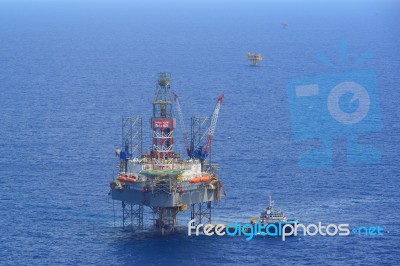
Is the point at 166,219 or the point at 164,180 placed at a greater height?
the point at 164,180

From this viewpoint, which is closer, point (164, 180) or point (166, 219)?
point (164, 180)

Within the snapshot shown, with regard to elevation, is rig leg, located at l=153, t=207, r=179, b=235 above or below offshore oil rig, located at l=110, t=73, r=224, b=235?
below

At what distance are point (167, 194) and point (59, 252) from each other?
16.6 m

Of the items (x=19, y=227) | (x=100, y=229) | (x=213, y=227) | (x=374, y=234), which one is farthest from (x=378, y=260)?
(x=19, y=227)

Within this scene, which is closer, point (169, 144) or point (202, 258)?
point (202, 258)

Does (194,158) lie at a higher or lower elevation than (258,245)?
higher

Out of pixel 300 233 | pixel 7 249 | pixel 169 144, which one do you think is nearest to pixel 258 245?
pixel 300 233

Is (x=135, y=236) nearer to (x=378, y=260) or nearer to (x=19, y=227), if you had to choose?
(x=19, y=227)

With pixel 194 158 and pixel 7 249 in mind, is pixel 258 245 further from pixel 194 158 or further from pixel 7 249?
pixel 7 249

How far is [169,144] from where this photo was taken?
18638cm

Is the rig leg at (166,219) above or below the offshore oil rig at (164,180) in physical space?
below

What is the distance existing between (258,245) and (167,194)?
14014 millimetres

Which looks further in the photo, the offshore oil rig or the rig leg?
the rig leg

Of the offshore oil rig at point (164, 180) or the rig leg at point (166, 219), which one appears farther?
the rig leg at point (166, 219)
